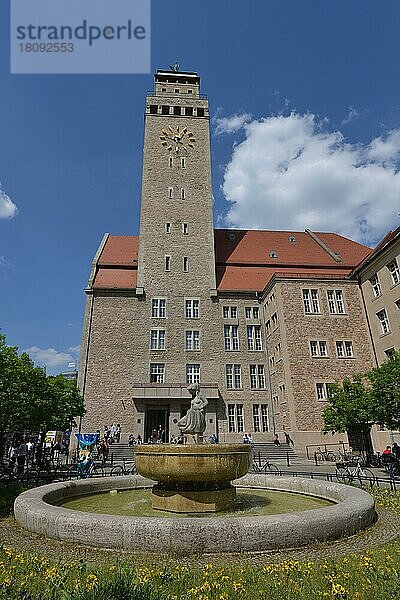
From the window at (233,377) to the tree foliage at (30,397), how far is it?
15.1 m

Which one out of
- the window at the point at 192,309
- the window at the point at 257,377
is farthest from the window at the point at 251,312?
the window at the point at 257,377

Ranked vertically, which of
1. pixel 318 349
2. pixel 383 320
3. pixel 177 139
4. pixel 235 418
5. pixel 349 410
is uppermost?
pixel 177 139

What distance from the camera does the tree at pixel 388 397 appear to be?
21078 mm

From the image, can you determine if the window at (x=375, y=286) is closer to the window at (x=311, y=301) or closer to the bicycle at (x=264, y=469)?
the window at (x=311, y=301)

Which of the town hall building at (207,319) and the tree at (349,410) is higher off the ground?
the town hall building at (207,319)

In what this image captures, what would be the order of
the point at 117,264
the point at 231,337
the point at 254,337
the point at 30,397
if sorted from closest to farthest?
1. the point at 30,397
2. the point at 231,337
3. the point at 254,337
4. the point at 117,264

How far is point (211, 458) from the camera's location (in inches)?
352

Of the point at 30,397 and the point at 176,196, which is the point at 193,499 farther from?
the point at 176,196

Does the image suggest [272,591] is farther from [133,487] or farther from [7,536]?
[133,487]

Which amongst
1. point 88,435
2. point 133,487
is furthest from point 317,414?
point 133,487

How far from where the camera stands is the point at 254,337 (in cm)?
4062

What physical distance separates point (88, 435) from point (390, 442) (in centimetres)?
2404

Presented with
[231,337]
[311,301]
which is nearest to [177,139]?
[231,337]

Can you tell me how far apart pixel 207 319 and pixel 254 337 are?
5167 millimetres
